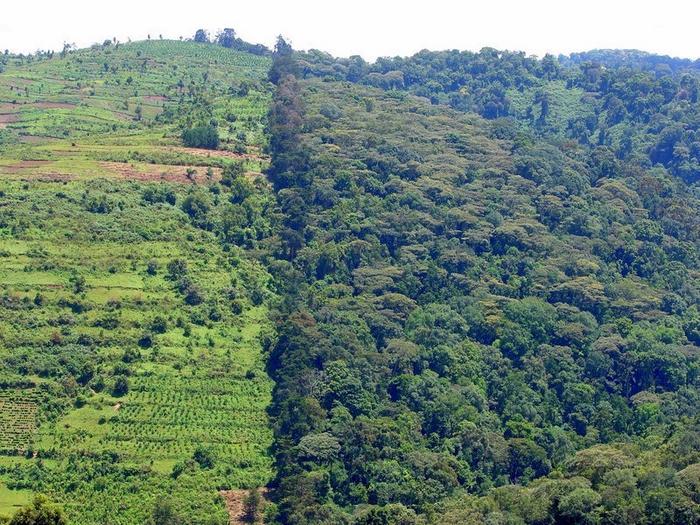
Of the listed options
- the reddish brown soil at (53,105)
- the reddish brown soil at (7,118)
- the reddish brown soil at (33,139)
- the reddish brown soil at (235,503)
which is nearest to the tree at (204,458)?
the reddish brown soil at (235,503)

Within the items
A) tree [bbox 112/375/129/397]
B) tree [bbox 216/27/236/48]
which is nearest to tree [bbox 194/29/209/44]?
tree [bbox 216/27/236/48]

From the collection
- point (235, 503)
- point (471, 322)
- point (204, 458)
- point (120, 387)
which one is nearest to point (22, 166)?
point (120, 387)

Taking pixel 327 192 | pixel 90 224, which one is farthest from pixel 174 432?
pixel 327 192

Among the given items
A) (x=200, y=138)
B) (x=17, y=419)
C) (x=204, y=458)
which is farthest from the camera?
(x=200, y=138)

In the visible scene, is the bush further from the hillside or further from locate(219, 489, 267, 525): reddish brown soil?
locate(219, 489, 267, 525): reddish brown soil

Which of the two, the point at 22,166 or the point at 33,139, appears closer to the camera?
the point at 22,166

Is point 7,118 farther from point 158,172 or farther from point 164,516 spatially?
point 164,516
